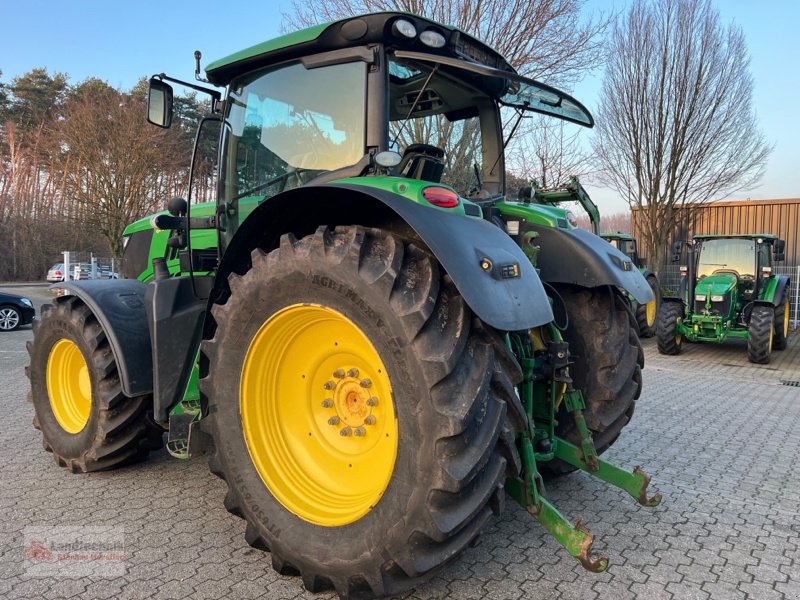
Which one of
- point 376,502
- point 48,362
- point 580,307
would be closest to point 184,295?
point 48,362

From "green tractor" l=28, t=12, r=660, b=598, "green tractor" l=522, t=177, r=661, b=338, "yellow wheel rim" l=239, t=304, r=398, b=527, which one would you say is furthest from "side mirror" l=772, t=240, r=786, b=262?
"yellow wheel rim" l=239, t=304, r=398, b=527

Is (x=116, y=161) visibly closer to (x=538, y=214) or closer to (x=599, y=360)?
(x=538, y=214)

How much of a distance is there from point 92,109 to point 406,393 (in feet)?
84.6

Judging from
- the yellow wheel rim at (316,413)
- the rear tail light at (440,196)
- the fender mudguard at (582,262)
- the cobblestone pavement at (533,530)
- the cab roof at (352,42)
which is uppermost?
the cab roof at (352,42)

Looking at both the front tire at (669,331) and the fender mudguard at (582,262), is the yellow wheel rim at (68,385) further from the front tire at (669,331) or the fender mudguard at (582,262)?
the front tire at (669,331)

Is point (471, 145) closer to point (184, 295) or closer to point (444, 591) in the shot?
point (184, 295)

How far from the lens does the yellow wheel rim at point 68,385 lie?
395 cm

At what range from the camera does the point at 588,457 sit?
294 cm

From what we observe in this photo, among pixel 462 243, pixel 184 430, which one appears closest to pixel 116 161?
pixel 184 430

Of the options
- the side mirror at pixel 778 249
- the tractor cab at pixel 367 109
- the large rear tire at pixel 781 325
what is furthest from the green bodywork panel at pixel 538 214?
the side mirror at pixel 778 249

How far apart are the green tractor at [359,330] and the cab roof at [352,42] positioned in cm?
1

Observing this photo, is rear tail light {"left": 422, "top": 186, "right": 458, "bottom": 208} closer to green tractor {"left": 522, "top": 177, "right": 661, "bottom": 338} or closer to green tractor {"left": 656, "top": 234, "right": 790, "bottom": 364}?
green tractor {"left": 522, "top": 177, "right": 661, "bottom": 338}

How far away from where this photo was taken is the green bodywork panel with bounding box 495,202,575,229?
3.40 m

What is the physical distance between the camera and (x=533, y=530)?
3.01m
